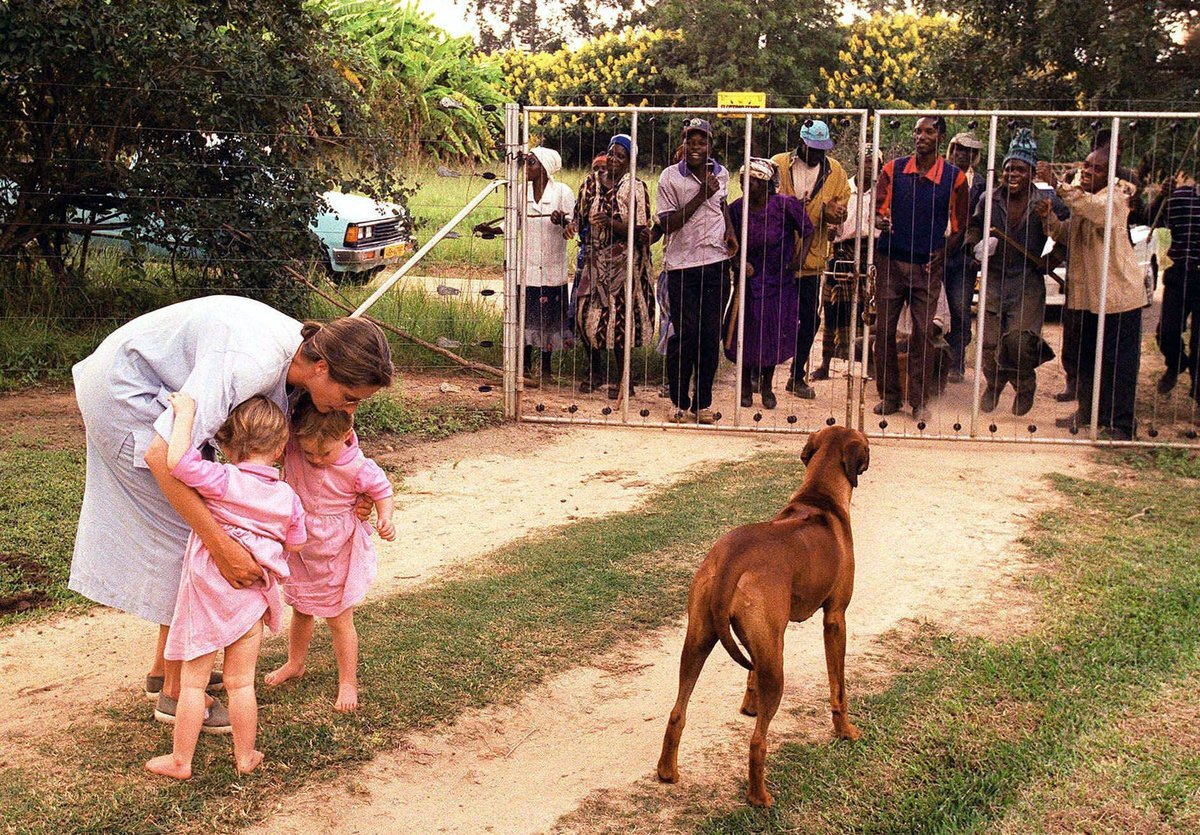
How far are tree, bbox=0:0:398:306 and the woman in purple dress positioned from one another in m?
3.50

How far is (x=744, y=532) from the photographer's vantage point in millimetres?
4414

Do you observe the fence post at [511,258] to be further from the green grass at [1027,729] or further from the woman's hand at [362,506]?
the woman's hand at [362,506]

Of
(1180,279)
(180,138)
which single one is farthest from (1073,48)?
(180,138)

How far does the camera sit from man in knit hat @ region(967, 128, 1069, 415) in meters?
10.2

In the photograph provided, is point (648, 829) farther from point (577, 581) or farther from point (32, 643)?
point (32, 643)

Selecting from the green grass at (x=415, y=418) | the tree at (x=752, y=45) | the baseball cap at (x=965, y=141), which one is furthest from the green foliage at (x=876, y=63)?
the green grass at (x=415, y=418)

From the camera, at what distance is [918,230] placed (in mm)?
10148

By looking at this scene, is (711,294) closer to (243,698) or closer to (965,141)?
(965,141)

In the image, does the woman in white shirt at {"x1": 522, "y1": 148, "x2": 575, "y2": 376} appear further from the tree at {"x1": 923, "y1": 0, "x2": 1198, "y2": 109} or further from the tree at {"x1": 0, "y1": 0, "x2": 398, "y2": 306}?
the tree at {"x1": 923, "y1": 0, "x2": 1198, "y2": 109}

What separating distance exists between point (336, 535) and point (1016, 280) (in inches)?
282

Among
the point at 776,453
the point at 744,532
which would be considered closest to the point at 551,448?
the point at 776,453

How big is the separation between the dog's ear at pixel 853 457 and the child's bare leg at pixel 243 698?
220 centimetres

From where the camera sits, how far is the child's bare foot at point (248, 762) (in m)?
4.39

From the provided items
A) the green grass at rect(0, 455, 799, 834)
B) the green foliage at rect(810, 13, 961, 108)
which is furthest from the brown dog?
the green foliage at rect(810, 13, 961, 108)
